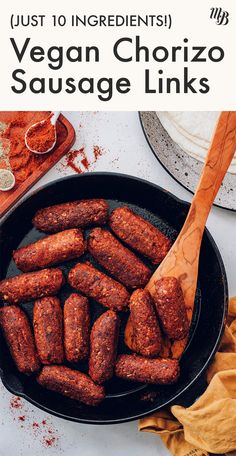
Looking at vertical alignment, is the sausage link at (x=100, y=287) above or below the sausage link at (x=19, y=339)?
above

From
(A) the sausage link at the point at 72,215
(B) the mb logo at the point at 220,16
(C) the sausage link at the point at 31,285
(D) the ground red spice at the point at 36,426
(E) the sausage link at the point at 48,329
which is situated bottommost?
(D) the ground red spice at the point at 36,426

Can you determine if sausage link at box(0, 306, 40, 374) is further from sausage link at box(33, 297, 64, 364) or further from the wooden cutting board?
the wooden cutting board

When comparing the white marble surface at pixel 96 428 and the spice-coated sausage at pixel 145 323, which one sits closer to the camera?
the spice-coated sausage at pixel 145 323

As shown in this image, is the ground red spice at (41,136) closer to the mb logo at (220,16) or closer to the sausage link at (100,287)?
the sausage link at (100,287)

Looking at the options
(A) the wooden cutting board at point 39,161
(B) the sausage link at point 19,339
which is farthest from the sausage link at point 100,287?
(A) the wooden cutting board at point 39,161

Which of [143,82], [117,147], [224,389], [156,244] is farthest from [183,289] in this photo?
[143,82]

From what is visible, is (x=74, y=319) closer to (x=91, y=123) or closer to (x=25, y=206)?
(x=25, y=206)
